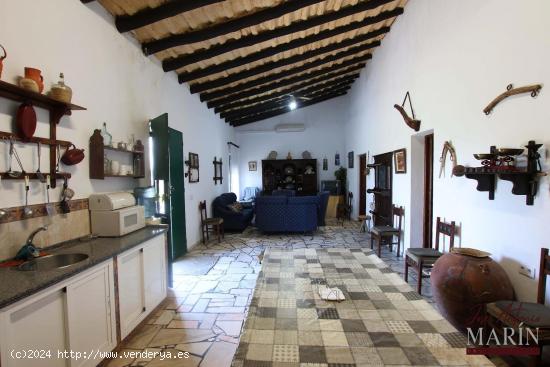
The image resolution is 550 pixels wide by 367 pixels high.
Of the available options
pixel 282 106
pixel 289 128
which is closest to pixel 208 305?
pixel 282 106

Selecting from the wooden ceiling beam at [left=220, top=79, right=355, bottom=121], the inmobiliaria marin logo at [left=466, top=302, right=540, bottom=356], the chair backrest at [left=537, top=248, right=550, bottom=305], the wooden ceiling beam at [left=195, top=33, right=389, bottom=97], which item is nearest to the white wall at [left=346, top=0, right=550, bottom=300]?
the chair backrest at [left=537, top=248, right=550, bottom=305]

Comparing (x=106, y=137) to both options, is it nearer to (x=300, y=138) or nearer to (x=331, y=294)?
(x=331, y=294)

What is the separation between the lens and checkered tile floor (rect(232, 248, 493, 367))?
1.52 meters

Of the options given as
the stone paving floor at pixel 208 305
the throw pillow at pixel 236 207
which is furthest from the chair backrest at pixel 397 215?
the throw pillow at pixel 236 207

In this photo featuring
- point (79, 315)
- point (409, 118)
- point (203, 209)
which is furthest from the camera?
point (203, 209)

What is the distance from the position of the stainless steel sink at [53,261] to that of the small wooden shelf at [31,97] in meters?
1.15

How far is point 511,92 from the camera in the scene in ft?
7.32

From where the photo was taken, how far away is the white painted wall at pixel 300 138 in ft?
30.9

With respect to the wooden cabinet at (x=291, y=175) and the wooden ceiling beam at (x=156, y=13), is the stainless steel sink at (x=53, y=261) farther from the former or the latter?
the wooden cabinet at (x=291, y=175)

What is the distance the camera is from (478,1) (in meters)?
2.66

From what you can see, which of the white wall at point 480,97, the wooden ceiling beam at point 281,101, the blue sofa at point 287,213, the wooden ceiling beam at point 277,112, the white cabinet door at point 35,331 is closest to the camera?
the white cabinet door at point 35,331

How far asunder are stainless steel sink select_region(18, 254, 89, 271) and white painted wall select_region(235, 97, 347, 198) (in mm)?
7535

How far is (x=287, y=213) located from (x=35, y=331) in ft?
16.1

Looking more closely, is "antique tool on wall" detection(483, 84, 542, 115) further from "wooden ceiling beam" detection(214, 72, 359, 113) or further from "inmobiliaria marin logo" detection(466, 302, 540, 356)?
"wooden ceiling beam" detection(214, 72, 359, 113)
